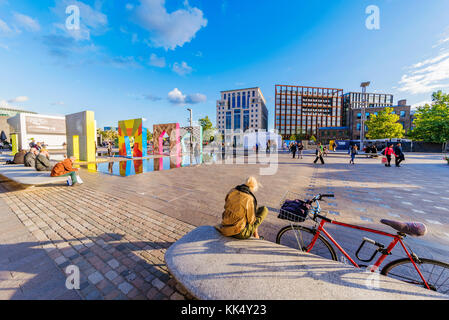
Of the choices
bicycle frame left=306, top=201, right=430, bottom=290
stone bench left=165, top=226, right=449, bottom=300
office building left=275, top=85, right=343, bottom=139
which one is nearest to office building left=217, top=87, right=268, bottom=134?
office building left=275, top=85, right=343, bottom=139

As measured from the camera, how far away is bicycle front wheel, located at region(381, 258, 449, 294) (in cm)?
197

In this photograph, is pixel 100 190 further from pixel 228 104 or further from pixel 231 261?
pixel 228 104

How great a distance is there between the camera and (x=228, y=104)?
316 feet

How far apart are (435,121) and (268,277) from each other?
1832 inches

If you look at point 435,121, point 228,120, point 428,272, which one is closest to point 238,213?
point 428,272

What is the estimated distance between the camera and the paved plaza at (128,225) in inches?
93.5

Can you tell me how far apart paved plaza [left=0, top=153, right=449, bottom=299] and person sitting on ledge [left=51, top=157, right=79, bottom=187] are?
60 cm

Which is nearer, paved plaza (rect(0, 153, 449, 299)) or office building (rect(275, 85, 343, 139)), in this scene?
paved plaza (rect(0, 153, 449, 299))

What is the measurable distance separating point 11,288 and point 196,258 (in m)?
2.58

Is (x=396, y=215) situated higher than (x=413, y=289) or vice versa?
(x=413, y=289)

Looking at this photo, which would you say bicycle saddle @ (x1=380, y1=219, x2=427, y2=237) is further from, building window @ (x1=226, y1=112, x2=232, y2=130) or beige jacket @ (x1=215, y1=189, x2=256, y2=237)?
building window @ (x1=226, y1=112, x2=232, y2=130)

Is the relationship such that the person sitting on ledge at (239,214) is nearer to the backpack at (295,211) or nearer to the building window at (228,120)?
the backpack at (295,211)
